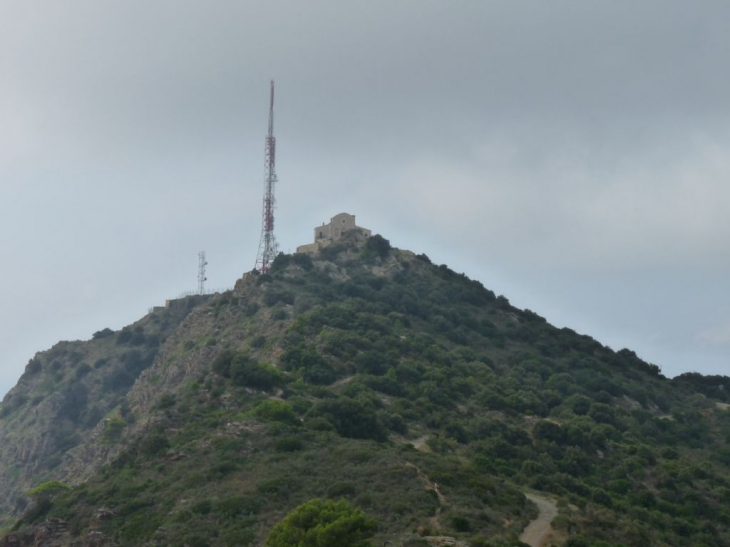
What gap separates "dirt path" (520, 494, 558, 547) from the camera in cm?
3512

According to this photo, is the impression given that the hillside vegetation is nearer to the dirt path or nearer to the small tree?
the small tree

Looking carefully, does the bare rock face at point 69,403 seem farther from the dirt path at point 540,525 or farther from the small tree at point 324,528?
the small tree at point 324,528

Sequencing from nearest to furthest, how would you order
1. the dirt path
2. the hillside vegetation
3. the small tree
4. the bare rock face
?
the small tree, the dirt path, the hillside vegetation, the bare rock face

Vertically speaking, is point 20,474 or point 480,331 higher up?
point 480,331

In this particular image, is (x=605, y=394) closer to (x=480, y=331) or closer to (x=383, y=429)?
(x=480, y=331)

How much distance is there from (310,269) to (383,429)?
1734 inches

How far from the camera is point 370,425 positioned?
5131 cm

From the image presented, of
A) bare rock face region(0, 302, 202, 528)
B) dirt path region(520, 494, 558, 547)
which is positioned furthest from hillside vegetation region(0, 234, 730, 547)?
dirt path region(520, 494, 558, 547)

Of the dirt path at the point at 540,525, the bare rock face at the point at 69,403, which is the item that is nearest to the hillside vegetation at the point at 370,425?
the bare rock face at the point at 69,403

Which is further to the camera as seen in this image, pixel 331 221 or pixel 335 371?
pixel 331 221

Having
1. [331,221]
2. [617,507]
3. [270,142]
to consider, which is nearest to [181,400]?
[617,507]

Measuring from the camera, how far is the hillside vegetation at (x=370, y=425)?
37.9 m

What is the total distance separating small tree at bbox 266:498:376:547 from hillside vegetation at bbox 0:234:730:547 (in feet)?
1.15

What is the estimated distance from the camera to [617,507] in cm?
4669
